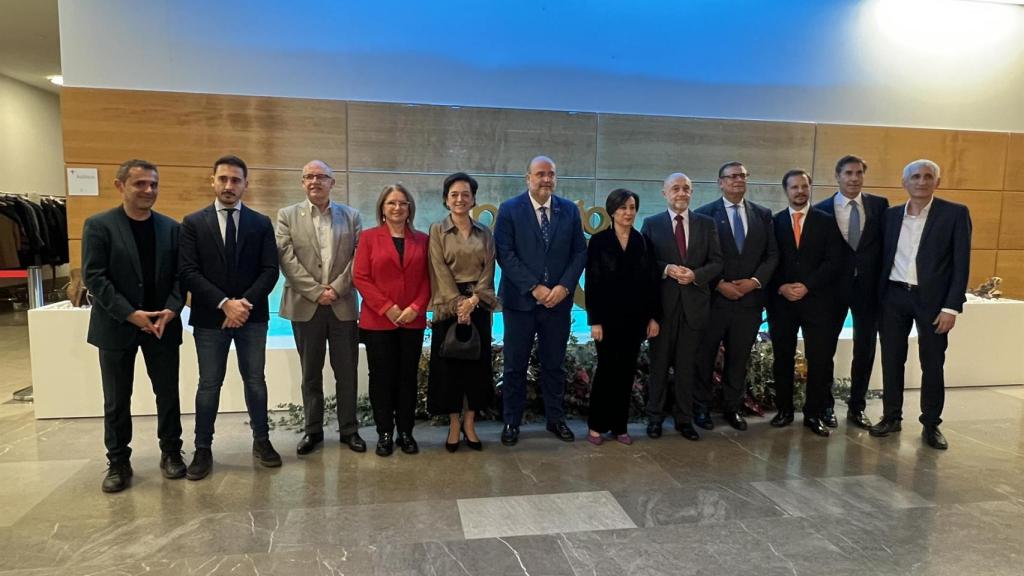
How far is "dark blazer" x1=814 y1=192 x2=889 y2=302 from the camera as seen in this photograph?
4219 mm

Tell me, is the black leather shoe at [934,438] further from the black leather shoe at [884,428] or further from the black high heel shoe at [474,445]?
the black high heel shoe at [474,445]

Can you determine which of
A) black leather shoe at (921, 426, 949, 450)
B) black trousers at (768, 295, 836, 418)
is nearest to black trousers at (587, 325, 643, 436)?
black trousers at (768, 295, 836, 418)

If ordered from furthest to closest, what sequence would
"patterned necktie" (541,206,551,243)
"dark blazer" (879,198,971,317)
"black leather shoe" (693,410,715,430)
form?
"black leather shoe" (693,410,715,430) → "dark blazer" (879,198,971,317) → "patterned necktie" (541,206,551,243)

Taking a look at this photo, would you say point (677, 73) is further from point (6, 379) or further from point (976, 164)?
point (6, 379)

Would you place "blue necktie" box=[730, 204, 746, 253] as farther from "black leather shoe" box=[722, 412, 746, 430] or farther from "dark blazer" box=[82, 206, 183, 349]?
"dark blazer" box=[82, 206, 183, 349]

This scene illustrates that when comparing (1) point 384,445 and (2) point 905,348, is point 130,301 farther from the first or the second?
(2) point 905,348

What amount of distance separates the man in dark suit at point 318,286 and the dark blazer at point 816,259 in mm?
2795

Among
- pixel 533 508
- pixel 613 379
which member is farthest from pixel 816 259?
pixel 533 508

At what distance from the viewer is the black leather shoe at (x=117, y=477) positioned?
124 inches

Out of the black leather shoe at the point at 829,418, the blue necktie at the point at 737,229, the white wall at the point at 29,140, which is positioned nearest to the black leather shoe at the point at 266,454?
the blue necktie at the point at 737,229

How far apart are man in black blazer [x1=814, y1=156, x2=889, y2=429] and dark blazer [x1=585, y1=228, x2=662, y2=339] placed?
144 centimetres

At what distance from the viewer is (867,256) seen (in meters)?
4.27


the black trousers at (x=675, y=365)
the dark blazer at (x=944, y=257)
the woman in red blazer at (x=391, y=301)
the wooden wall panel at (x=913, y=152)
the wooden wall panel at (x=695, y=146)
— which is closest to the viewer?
the woman in red blazer at (x=391, y=301)

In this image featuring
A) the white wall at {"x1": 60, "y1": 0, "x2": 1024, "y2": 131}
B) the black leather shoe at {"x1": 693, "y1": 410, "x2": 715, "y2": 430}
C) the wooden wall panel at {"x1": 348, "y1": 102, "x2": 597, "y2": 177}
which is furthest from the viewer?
the wooden wall panel at {"x1": 348, "y1": 102, "x2": 597, "y2": 177}
